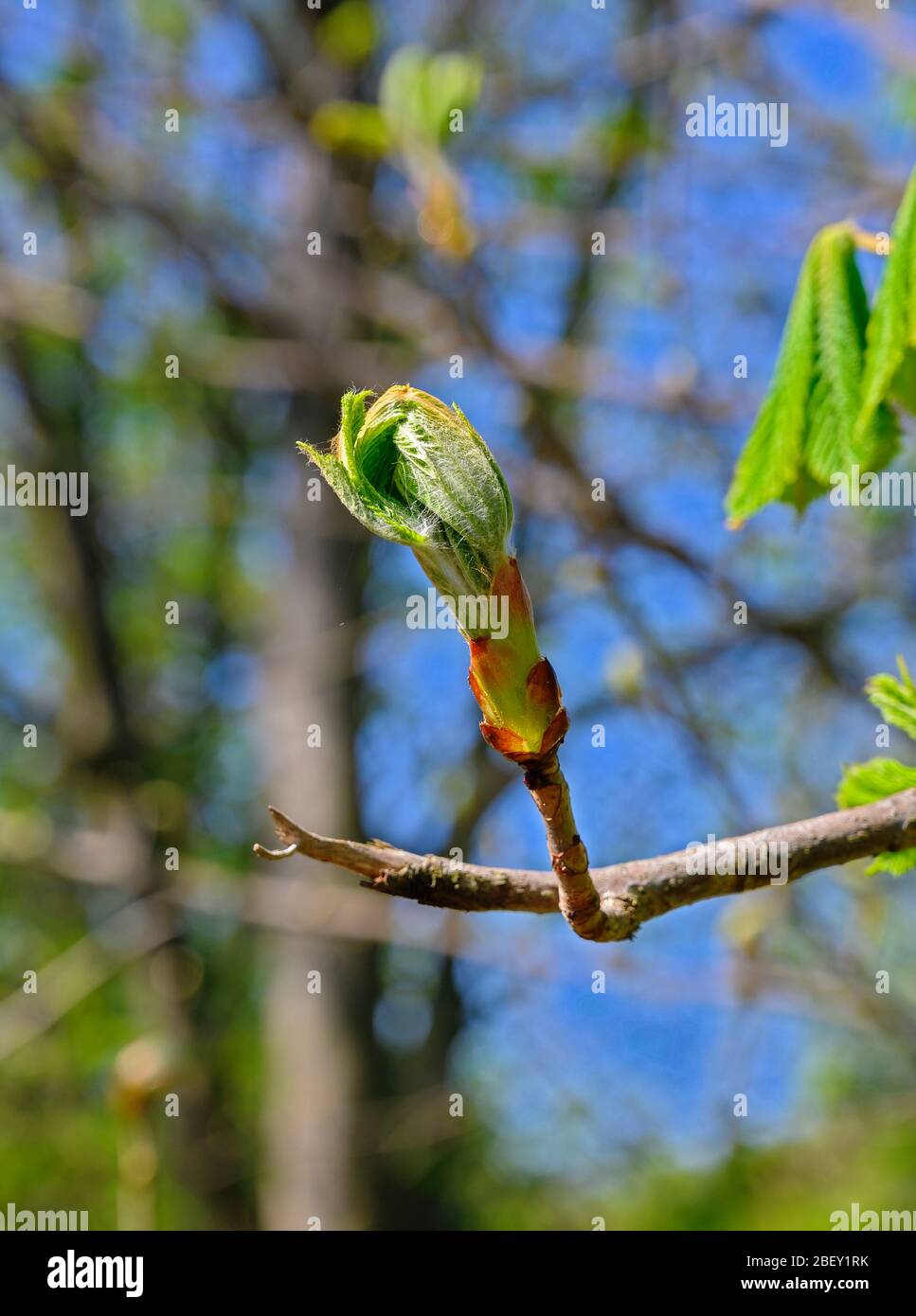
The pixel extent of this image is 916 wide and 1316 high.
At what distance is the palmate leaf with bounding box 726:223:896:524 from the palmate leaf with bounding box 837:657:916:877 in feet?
0.89

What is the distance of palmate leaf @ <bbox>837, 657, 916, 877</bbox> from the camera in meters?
1.09

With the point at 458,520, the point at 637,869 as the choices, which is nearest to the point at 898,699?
the point at 637,869

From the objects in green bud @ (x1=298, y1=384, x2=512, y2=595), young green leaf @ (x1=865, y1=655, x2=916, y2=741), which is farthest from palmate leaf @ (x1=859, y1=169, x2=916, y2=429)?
green bud @ (x1=298, y1=384, x2=512, y2=595)

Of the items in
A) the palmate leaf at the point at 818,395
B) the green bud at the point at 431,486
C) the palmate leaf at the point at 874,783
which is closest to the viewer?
the green bud at the point at 431,486

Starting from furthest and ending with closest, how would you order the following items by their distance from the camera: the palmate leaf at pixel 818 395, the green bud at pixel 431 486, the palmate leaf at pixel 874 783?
1. the palmate leaf at pixel 818 395
2. the palmate leaf at pixel 874 783
3. the green bud at pixel 431 486

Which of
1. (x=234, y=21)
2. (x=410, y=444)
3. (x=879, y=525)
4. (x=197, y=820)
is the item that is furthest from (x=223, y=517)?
(x=410, y=444)

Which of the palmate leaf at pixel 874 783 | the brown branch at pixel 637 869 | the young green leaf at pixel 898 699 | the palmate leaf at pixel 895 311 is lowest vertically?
the brown branch at pixel 637 869

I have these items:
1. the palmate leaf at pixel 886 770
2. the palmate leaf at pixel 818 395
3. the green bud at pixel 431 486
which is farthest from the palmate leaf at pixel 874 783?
the green bud at pixel 431 486

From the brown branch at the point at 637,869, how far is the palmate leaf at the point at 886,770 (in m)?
0.07

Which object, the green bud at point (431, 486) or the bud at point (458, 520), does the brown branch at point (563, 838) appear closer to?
the bud at point (458, 520)

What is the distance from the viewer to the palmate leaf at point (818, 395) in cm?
127

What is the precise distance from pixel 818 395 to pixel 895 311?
17 cm

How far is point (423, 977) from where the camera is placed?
8.62 m

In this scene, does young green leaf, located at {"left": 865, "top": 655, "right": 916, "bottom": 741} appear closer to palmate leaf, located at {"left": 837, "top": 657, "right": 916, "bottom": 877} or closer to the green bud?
palmate leaf, located at {"left": 837, "top": 657, "right": 916, "bottom": 877}
